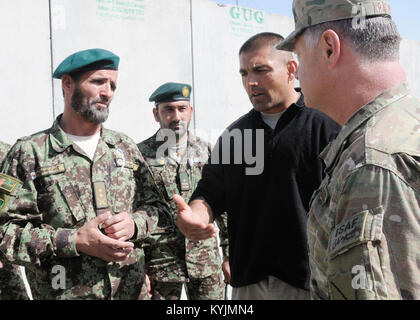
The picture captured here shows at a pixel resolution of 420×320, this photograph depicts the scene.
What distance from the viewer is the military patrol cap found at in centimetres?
115

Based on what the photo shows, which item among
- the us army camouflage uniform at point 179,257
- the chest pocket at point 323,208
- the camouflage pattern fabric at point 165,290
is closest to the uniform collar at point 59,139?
the us army camouflage uniform at point 179,257

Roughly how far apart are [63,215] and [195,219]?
0.74 meters

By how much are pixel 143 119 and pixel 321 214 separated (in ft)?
13.7

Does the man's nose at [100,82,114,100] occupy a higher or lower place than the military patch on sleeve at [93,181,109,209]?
higher

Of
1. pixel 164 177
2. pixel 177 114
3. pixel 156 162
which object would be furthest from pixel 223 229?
pixel 177 114

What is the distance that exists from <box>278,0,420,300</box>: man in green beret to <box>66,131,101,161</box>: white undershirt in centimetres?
158

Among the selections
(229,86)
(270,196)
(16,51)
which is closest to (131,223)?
(270,196)

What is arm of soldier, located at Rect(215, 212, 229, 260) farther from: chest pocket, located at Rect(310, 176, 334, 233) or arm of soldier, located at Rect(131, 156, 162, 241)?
chest pocket, located at Rect(310, 176, 334, 233)

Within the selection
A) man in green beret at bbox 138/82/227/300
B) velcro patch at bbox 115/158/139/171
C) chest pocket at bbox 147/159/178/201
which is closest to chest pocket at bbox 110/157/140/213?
velcro patch at bbox 115/158/139/171

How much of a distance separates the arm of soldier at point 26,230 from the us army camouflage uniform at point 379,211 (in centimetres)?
158

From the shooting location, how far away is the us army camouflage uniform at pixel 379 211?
93cm

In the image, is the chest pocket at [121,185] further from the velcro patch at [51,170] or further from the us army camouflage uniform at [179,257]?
the us army camouflage uniform at [179,257]

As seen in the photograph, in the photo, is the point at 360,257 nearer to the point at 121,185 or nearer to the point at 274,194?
the point at 274,194
